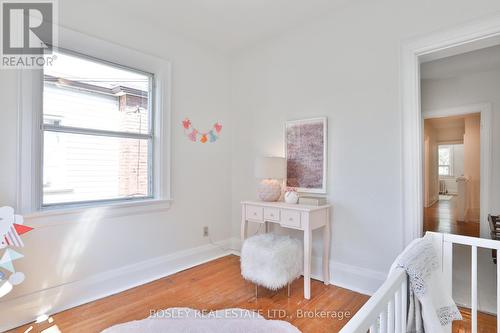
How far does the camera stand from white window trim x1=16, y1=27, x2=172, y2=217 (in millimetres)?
1939

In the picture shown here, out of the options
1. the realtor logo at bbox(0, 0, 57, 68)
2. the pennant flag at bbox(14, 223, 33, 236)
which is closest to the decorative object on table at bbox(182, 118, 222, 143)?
the realtor logo at bbox(0, 0, 57, 68)

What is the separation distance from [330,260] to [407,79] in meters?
1.77

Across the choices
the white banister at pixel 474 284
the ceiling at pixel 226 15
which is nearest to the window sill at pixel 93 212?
the ceiling at pixel 226 15

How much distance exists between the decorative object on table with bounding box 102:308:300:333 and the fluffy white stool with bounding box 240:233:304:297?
11.0 inches

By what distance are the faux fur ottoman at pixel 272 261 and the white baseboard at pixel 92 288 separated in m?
0.95

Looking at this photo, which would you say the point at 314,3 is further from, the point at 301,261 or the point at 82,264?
the point at 82,264

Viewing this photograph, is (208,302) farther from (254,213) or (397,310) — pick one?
(397,310)

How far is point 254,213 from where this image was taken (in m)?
2.68

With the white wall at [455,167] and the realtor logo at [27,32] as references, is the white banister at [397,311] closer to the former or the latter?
the realtor logo at [27,32]

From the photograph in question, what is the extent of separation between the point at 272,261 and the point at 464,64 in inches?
133

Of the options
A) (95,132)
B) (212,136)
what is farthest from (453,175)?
(95,132)

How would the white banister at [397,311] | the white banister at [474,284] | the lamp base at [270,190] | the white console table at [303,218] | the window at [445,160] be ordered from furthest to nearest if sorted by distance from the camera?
the window at [445,160], the lamp base at [270,190], the white console table at [303,218], the white banister at [474,284], the white banister at [397,311]

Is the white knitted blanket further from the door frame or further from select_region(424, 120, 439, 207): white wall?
select_region(424, 120, 439, 207): white wall

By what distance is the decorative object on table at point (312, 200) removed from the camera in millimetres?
2428
